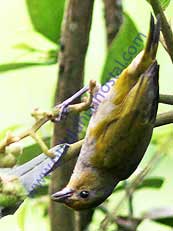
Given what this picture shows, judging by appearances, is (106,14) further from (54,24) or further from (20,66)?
(20,66)

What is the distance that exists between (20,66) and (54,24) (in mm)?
149

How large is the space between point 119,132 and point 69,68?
1.33 feet

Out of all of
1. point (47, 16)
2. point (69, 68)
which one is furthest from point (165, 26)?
point (47, 16)

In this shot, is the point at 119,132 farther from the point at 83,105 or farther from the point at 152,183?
the point at 152,183

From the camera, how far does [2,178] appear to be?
1053 millimetres

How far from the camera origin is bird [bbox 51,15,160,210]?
3.78ft

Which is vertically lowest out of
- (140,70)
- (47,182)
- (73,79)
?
(47,182)

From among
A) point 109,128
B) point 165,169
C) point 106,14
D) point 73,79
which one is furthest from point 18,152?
point 165,169

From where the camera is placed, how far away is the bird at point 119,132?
115cm

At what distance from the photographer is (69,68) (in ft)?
5.15

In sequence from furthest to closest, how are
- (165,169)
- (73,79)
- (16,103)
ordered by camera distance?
(16,103), (165,169), (73,79)

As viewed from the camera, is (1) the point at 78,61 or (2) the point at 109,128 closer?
(2) the point at 109,128

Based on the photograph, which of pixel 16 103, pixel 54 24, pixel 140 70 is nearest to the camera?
pixel 140 70

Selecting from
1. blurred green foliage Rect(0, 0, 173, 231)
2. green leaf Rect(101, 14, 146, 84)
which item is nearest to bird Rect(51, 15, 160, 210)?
blurred green foliage Rect(0, 0, 173, 231)
